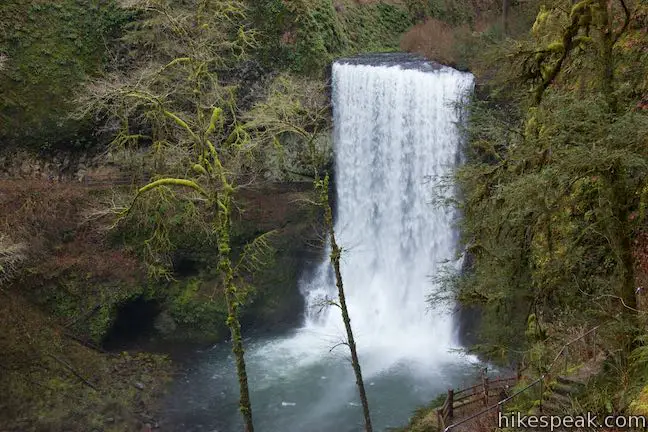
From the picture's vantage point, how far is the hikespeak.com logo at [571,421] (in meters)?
5.61

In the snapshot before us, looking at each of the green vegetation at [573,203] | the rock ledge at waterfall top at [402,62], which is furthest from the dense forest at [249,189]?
the rock ledge at waterfall top at [402,62]

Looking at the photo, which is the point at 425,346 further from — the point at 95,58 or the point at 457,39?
the point at 95,58

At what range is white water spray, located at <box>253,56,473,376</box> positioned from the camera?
1944 cm

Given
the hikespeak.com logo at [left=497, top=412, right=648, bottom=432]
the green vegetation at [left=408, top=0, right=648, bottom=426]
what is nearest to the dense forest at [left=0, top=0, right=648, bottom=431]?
the green vegetation at [left=408, top=0, right=648, bottom=426]

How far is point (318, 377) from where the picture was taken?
17281 millimetres

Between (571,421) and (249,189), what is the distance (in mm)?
16736

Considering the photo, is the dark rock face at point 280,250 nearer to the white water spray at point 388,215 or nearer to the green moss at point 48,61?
the white water spray at point 388,215

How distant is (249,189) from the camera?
21.9 meters

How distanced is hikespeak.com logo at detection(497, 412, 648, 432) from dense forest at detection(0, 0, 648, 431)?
19 cm

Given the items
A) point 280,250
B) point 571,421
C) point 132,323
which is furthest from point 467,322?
point 571,421

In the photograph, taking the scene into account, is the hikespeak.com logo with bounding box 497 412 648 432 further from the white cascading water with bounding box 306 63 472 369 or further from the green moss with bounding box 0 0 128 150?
the green moss with bounding box 0 0 128 150

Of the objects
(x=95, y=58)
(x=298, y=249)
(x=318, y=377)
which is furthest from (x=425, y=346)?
(x=95, y=58)

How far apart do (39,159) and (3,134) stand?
4.72 ft

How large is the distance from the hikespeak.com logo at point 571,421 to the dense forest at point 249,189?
0.63ft
